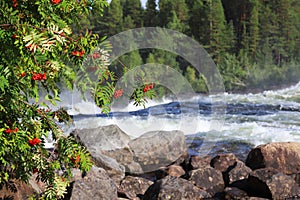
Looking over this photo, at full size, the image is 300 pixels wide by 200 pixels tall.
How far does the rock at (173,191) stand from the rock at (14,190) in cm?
196

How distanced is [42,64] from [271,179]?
4836 millimetres

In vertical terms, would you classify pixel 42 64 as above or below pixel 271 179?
above

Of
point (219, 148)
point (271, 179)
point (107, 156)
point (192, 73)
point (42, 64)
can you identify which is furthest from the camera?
point (192, 73)

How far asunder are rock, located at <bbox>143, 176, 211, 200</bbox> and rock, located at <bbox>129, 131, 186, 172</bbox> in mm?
2632

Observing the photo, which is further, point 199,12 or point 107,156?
Result: point 199,12

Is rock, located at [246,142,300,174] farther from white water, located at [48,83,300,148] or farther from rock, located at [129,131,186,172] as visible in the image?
white water, located at [48,83,300,148]

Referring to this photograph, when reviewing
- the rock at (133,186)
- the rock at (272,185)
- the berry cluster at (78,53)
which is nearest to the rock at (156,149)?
the rock at (133,186)

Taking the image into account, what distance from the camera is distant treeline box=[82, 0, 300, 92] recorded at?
27.9 m

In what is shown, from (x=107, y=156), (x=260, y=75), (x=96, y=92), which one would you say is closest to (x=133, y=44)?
(x=260, y=75)

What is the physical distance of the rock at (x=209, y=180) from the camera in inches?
291

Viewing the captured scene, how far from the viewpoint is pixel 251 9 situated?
1281 inches

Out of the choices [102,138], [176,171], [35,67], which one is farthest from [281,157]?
Answer: [35,67]

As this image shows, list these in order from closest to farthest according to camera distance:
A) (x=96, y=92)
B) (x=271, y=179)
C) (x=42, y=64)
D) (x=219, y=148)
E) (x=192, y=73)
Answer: (x=42, y=64) → (x=96, y=92) → (x=271, y=179) → (x=219, y=148) → (x=192, y=73)

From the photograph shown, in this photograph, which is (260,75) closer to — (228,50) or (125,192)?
(228,50)
